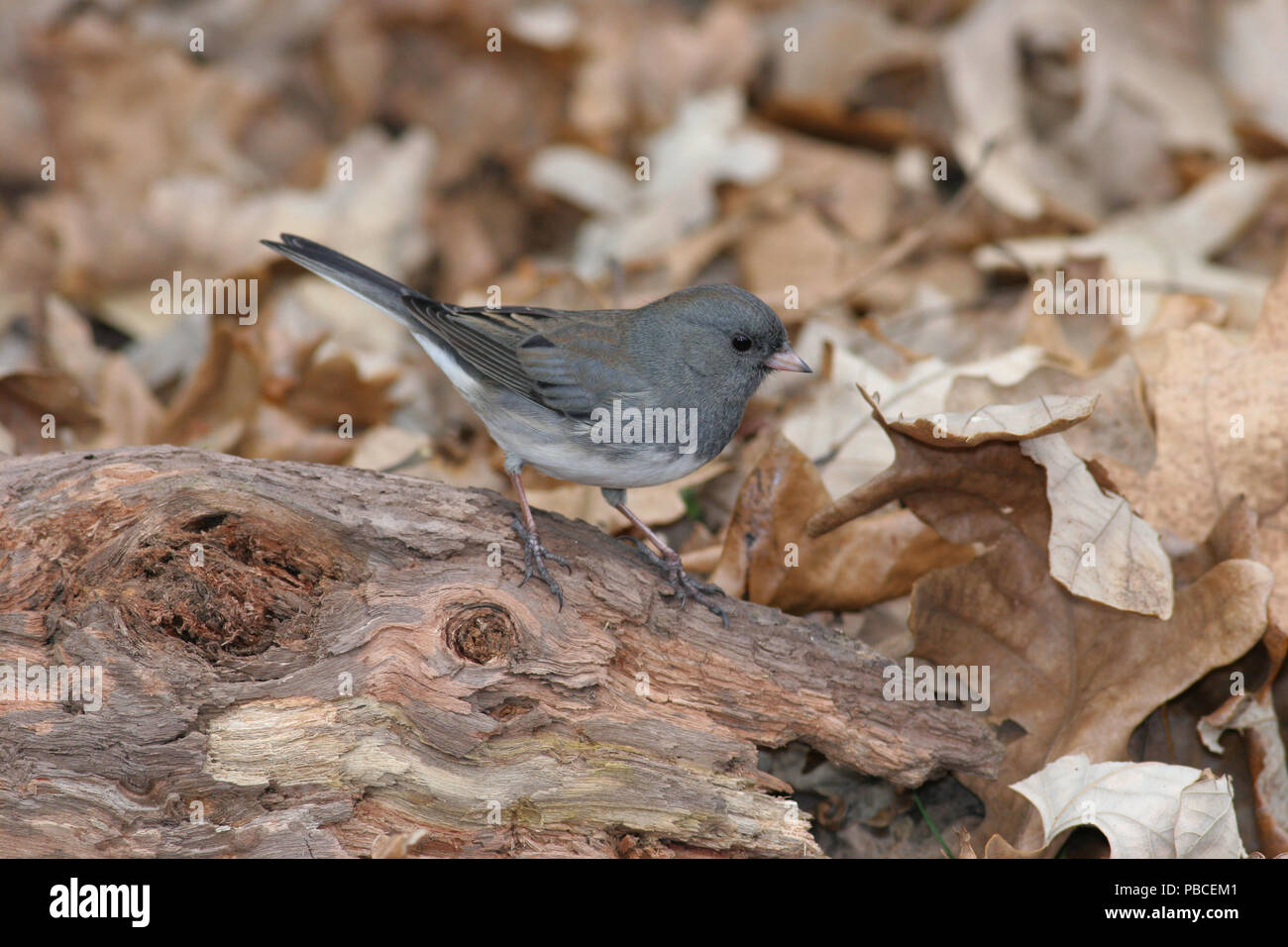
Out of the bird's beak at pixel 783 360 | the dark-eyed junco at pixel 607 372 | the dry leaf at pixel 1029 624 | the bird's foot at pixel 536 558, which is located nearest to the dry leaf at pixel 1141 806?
the dry leaf at pixel 1029 624

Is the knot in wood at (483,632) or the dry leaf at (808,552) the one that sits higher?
the dry leaf at (808,552)

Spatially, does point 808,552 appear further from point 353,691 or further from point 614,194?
point 614,194

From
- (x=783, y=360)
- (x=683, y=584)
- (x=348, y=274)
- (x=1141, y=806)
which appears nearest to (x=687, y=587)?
(x=683, y=584)

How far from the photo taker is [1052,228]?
466cm

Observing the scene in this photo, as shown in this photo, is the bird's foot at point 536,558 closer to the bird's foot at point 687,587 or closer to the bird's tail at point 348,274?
the bird's foot at point 687,587

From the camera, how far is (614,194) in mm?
5047

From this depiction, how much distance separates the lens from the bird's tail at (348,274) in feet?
10.2

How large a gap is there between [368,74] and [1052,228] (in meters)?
3.23

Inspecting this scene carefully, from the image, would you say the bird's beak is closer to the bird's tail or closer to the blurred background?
the blurred background

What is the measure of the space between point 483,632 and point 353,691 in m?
0.27

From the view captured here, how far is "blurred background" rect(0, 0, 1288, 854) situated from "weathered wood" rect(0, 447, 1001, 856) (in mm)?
737

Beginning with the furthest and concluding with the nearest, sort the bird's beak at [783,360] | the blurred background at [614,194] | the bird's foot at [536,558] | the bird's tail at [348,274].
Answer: the blurred background at [614,194] → the bird's tail at [348,274] → the bird's beak at [783,360] → the bird's foot at [536,558]
